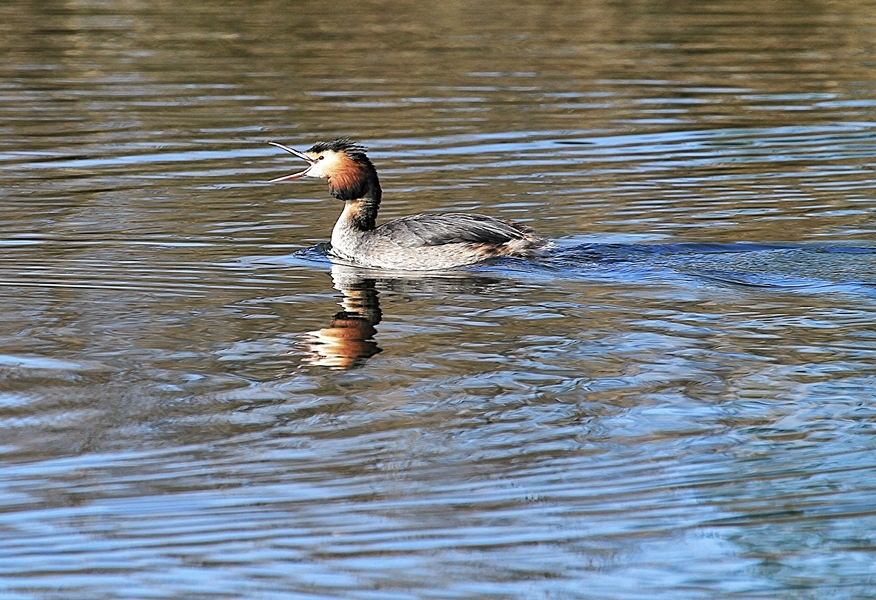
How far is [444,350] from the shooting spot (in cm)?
827

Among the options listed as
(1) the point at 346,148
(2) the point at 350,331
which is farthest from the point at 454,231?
(2) the point at 350,331

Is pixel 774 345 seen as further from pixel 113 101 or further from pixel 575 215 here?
pixel 113 101

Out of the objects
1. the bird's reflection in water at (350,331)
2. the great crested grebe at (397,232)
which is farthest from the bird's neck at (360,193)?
the bird's reflection in water at (350,331)

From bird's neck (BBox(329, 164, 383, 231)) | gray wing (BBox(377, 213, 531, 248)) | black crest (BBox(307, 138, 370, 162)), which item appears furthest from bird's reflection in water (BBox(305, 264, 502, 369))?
black crest (BBox(307, 138, 370, 162))

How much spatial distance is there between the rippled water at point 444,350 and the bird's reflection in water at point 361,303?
4 centimetres

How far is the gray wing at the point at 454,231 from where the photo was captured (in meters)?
10.6

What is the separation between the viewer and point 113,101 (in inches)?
689

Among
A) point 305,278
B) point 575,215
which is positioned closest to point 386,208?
point 575,215

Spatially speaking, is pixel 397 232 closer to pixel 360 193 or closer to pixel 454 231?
pixel 454 231

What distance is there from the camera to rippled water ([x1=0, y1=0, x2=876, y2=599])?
560 cm

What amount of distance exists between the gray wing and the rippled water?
26 cm

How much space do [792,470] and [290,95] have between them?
41.3 ft

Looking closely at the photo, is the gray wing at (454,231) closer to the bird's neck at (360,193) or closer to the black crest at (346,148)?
the bird's neck at (360,193)

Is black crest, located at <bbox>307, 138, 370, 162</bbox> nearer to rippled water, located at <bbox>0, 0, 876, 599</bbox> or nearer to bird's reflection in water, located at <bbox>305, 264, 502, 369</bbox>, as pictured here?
rippled water, located at <bbox>0, 0, 876, 599</bbox>
